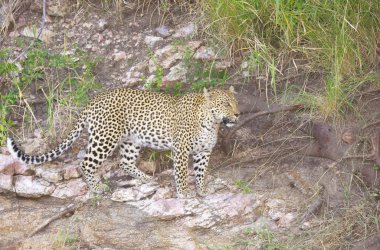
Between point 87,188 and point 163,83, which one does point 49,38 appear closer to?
point 163,83

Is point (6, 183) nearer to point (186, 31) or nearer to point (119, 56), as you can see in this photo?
point (119, 56)

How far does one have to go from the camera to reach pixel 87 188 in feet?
30.2

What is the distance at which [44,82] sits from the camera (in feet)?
34.4

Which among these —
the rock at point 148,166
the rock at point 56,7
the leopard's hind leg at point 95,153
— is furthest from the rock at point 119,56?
the leopard's hind leg at point 95,153

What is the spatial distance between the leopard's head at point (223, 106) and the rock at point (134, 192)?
1157mm

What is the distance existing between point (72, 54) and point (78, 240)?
3.14m

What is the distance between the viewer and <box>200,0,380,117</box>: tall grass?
897 centimetres

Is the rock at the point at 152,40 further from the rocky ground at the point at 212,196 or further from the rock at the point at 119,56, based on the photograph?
the rocky ground at the point at 212,196

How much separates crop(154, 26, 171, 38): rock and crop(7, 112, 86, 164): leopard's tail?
85.7 inches

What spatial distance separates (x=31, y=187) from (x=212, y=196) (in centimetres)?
218

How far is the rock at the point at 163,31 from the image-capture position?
1077cm

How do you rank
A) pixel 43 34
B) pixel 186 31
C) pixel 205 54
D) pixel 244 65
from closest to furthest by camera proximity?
pixel 244 65 < pixel 205 54 < pixel 186 31 < pixel 43 34

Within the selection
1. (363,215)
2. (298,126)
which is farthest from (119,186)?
(363,215)

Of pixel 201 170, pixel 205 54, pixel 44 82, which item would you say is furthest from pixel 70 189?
pixel 205 54
